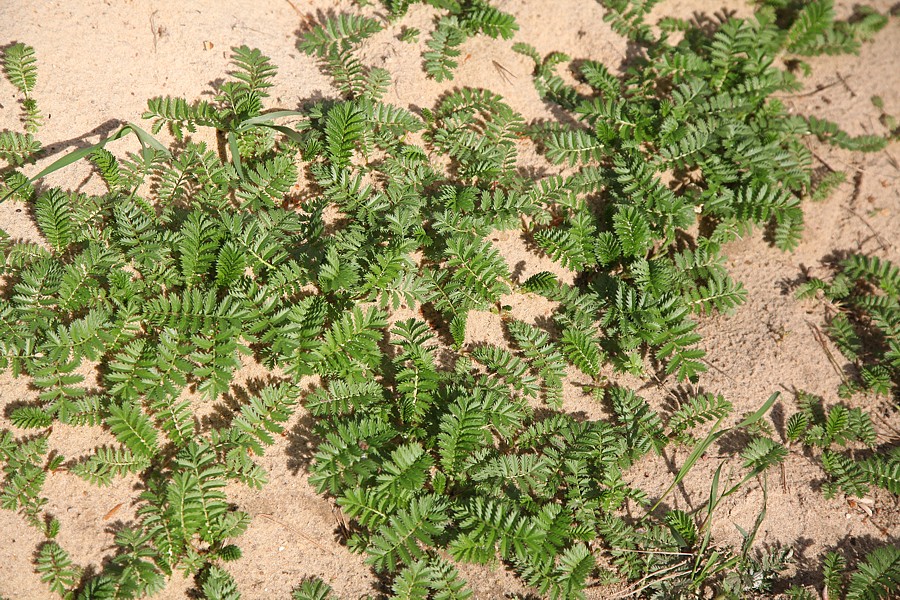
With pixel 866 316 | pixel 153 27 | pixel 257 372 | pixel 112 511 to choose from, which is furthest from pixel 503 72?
pixel 112 511

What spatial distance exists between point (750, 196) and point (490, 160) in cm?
176

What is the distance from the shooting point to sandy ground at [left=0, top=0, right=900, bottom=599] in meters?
3.44

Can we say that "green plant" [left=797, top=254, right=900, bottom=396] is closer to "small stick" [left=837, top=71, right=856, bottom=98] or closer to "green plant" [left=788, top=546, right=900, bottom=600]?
"green plant" [left=788, top=546, right=900, bottom=600]

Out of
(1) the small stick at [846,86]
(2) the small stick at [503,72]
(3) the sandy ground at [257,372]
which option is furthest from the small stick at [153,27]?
(1) the small stick at [846,86]

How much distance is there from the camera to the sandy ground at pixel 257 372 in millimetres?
3438

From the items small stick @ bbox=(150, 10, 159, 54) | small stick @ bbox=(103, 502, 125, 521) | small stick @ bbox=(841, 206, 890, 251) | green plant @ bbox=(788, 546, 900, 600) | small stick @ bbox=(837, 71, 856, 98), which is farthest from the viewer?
small stick @ bbox=(837, 71, 856, 98)

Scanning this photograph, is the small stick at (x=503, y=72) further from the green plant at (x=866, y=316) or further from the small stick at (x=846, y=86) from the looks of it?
the small stick at (x=846, y=86)

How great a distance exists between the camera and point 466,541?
3291mm

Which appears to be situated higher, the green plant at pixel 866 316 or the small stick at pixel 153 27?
the small stick at pixel 153 27

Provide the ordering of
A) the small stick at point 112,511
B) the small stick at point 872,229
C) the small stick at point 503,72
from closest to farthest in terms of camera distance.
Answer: the small stick at point 112,511 → the small stick at point 503,72 → the small stick at point 872,229

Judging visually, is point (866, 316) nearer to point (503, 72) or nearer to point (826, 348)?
point (826, 348)

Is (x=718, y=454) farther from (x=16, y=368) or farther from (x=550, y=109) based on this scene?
(x=16, y=368)

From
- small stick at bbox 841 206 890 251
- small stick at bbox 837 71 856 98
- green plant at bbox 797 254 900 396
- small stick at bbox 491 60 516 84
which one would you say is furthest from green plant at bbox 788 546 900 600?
small stick at bbox 491 60 516 84

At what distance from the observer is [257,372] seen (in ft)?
12.0
